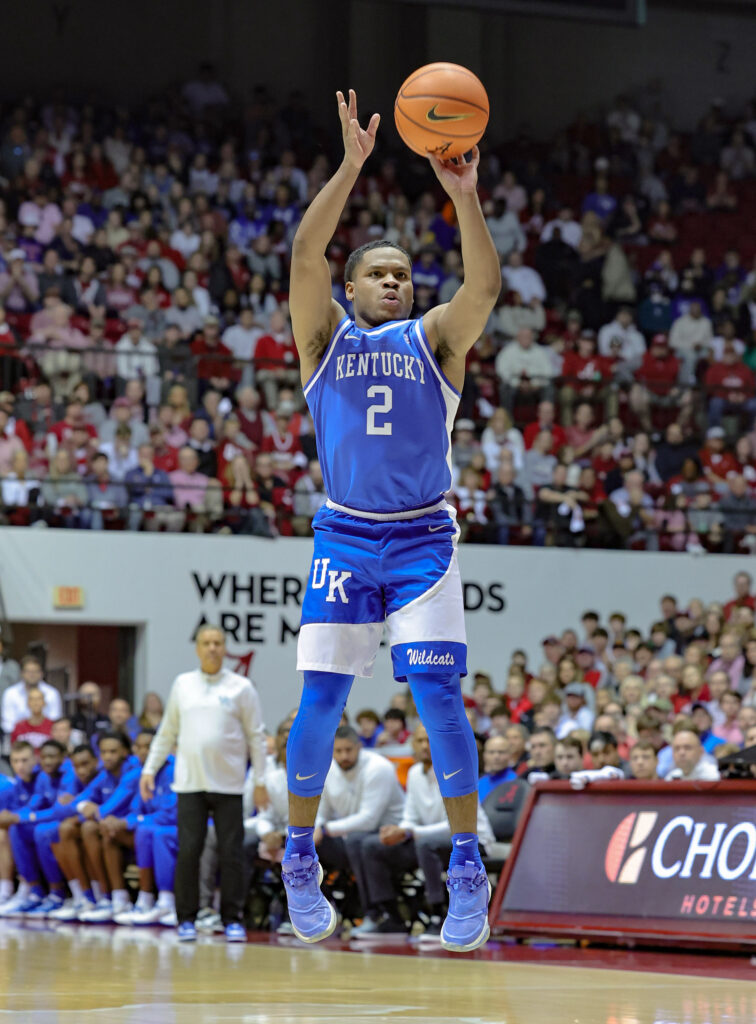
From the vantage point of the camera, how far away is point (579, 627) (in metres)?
18.3

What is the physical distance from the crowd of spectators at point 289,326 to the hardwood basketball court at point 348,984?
→ 7.57 metres

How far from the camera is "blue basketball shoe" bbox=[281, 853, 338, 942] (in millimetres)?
5871

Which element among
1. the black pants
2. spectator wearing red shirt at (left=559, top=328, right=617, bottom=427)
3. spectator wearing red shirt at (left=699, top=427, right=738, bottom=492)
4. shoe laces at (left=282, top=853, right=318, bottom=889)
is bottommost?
the black pants

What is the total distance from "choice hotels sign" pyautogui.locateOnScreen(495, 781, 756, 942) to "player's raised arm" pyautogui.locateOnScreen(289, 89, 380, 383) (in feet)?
15.8

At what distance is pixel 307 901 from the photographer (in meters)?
5.91

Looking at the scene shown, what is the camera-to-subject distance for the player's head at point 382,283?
19.7 feet

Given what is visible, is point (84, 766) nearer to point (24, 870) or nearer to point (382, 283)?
point (24, 870)

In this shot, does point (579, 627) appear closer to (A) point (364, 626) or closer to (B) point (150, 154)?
(B) point (150, 154)

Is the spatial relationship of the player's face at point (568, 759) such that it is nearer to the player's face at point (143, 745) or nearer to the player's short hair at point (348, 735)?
the player's short hair at point (348, 735)

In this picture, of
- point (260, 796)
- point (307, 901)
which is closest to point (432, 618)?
point (307, 901)

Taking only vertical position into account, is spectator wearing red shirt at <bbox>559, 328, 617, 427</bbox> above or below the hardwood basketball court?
above

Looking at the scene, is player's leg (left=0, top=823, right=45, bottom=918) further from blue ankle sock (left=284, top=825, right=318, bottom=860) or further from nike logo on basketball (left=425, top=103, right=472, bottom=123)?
nike logo on basketball (left=425, top=103, right=472, bottom=123)

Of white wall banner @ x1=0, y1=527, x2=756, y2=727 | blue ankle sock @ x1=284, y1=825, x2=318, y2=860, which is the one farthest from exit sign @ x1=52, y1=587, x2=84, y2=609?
blue ankle sock @ x1=284, y1=825, x2=318, y2=860

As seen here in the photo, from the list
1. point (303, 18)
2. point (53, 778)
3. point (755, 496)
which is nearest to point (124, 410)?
point (53, 778)
